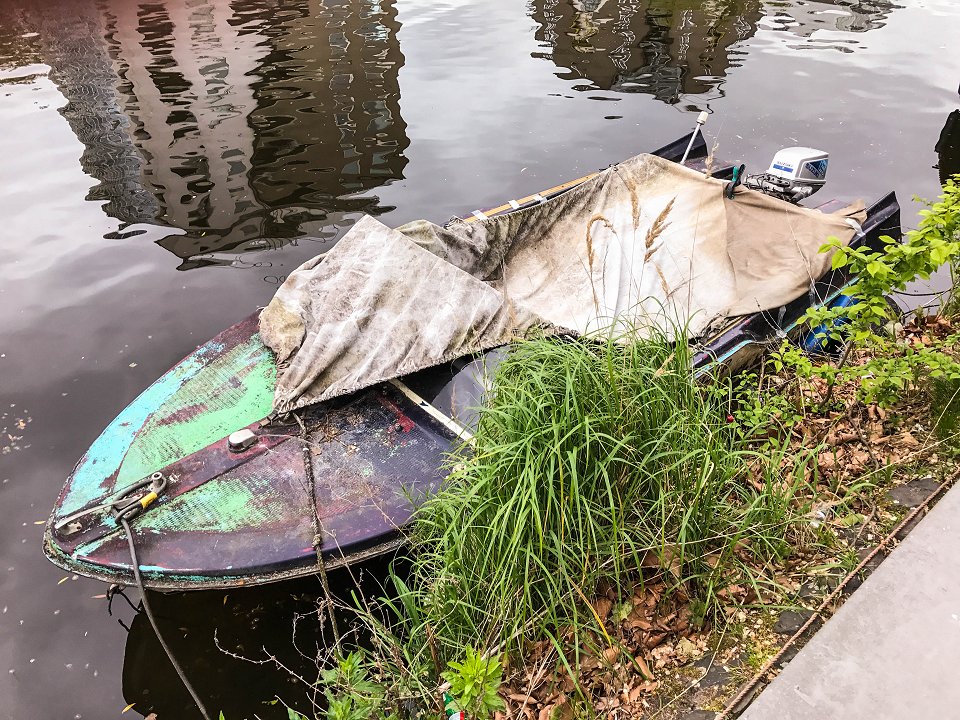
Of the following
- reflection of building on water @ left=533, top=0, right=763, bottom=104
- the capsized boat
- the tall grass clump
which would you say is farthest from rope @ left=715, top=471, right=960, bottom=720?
reflection of building on water @ left=533, top=0, right=763, bottom=104

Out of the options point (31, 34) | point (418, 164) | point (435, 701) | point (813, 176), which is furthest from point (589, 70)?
point (31, 34)

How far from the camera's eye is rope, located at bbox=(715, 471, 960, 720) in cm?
229

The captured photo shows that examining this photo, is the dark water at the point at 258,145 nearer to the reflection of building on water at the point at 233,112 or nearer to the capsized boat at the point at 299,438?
the reflection of building on water at the point at 233,112

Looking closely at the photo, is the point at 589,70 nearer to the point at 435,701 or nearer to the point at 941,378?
the point at 941,378

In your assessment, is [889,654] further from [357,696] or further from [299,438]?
[299,438]

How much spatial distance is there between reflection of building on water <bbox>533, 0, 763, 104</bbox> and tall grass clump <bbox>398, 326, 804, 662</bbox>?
33.7ft

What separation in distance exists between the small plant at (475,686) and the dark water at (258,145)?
1839 mm

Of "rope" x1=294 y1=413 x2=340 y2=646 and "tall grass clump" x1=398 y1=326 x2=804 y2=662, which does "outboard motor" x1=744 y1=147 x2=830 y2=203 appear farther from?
"rope" x1=294 y1=413 x2=340 y2=646

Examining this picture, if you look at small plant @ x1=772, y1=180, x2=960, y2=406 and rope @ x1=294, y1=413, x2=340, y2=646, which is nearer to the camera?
small plant @ x1=772, y1=180, x2=960, y2=406

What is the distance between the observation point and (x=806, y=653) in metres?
2.28

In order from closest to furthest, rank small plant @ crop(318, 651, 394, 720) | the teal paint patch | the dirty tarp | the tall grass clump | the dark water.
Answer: small plant @ crop(318, 651, 394, 720) → the tall grass clump → the teal paint patch → the dark water → the dirty tarp

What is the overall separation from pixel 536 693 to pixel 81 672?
3.05 m

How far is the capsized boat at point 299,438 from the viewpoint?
11.3ft

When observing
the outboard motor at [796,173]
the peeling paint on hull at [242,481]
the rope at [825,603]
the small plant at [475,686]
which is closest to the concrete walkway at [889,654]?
the rope at [825,603]
